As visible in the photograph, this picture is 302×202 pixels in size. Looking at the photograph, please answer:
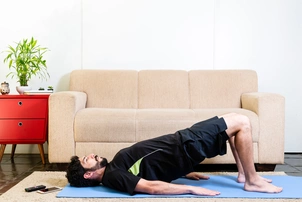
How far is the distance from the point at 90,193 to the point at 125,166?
31 centimetres

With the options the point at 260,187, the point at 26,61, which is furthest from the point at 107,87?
the point at 260,187

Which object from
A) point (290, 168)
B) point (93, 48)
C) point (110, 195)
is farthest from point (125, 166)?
point (93, 48)

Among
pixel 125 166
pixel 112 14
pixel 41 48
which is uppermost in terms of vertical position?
pixel 112 14

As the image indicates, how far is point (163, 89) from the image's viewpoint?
3635 mm

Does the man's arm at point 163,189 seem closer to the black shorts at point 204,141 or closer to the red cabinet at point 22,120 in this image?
the black shorts at point 204,141

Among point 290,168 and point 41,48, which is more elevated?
point 41,48

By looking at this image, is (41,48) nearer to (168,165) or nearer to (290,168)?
(168,165)

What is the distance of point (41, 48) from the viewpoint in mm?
3852

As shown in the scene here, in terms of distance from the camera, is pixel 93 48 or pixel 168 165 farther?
pixel 93 48

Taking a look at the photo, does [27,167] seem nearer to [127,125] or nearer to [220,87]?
[127,125]

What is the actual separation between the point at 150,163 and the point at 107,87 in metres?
1.50

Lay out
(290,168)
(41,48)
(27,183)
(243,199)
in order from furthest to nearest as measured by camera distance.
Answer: (41,48) → (290,168) → (27,183) → (243,199)

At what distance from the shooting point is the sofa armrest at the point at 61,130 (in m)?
2.99

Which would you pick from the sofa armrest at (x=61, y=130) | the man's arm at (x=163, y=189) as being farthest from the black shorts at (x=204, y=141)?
the sofa armrest at (x=61, y=130)
